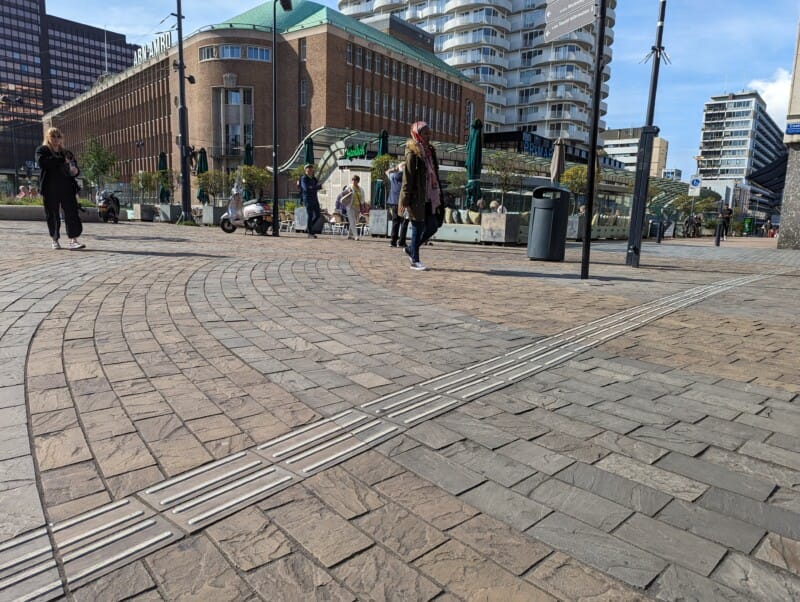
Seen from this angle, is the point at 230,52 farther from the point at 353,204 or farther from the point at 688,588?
the point at 688,588

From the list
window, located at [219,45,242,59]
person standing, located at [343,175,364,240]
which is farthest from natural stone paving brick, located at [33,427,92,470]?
window, located at [219,45,242,59]

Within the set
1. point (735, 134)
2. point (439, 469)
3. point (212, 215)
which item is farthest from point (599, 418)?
point (735, 134)

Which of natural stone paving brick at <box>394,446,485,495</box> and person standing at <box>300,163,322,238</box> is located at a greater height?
person standing at <box>300,163,322,238</box>

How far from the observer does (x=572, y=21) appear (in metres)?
6.98

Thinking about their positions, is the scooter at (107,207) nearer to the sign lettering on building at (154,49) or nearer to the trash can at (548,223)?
the trash can at (548,223)

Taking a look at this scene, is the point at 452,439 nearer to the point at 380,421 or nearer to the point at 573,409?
the point at 380,421

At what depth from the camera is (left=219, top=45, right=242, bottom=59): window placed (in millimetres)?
56281

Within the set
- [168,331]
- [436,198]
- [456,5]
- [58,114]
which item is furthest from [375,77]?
[58,114]

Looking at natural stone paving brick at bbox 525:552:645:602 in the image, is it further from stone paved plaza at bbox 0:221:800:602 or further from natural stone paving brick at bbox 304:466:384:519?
natural stone paving brick at bbox 304:466:384:519

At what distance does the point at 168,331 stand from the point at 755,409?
12.5 ft

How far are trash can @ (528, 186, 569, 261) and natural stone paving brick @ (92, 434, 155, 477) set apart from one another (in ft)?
30.0

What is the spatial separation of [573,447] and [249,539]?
142cm

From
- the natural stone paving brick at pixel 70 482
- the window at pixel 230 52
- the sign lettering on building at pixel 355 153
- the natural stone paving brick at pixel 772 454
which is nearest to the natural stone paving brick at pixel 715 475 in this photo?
the natural stone paving brick at pixel 772 454

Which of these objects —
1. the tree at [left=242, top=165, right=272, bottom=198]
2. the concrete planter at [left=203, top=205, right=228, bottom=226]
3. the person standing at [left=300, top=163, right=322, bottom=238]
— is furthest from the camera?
the tree at [left=242, top=165, right=272, bottom=198]
